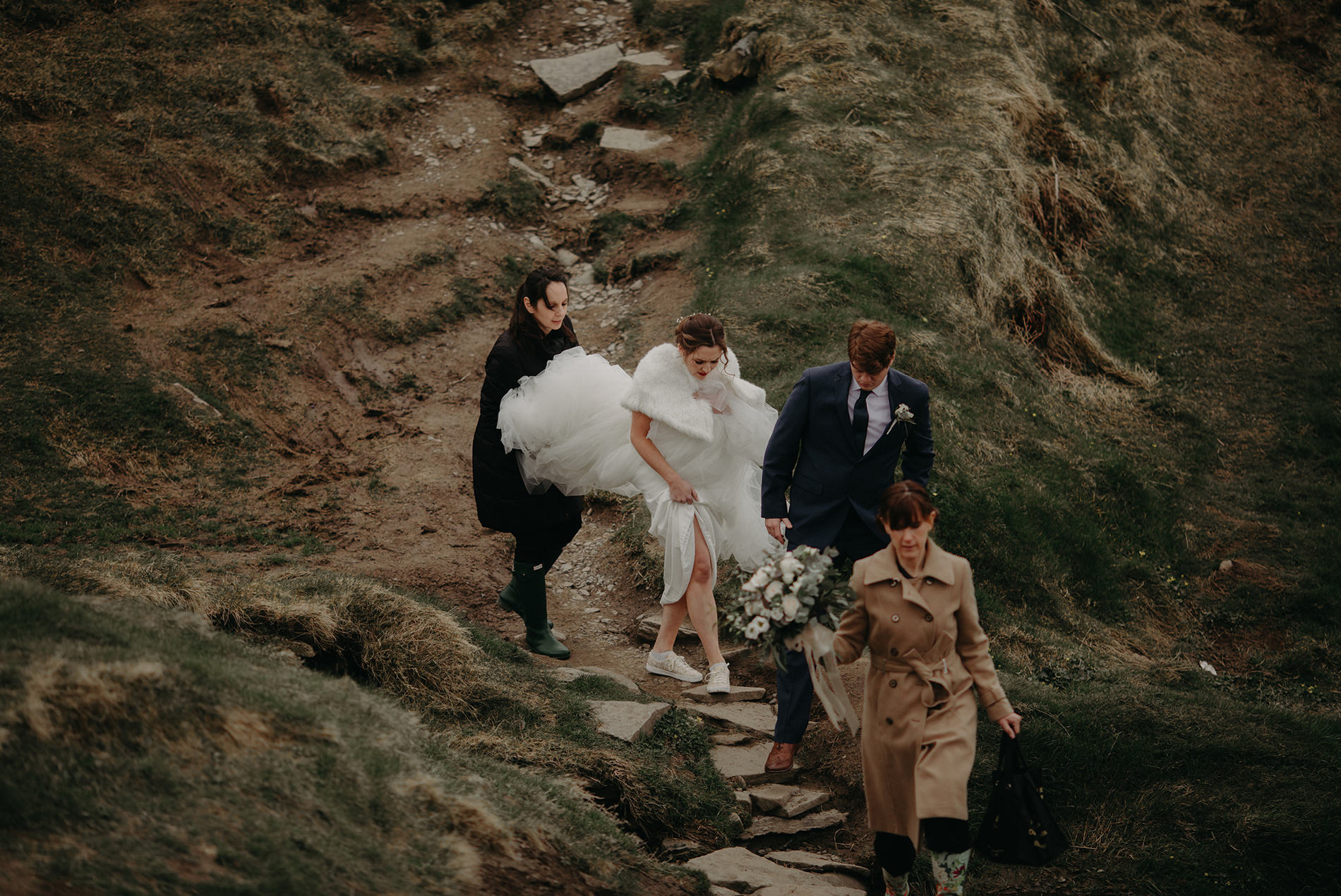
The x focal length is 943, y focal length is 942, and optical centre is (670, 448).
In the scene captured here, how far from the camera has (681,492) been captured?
566cm

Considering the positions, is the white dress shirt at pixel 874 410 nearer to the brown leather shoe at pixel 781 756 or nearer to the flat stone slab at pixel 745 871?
the brown leather shoe at pixel 781 756

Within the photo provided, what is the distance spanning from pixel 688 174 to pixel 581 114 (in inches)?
97.8

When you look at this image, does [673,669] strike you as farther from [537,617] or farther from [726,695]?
[537,617]

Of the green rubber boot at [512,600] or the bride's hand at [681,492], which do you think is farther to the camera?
A: the green rubber boot at [512,600]

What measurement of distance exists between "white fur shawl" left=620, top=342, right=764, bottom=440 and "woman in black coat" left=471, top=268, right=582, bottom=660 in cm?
68

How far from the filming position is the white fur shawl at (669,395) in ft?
18.5

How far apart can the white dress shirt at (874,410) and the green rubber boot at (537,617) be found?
7.94ft

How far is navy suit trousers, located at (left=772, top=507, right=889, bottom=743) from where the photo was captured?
196 inches

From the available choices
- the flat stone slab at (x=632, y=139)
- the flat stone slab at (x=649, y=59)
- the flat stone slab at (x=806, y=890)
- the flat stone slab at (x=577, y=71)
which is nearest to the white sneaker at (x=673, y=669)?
the flat stone slab at (x=806, y=890)

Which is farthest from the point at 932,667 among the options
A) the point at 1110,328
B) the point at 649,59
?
the point at 649,59

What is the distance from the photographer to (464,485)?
29.0 feet

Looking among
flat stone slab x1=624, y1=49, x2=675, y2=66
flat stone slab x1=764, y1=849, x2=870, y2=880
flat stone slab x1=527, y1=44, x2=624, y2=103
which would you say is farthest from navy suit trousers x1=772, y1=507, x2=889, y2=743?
flat stone slab x1=624, y1=49, x2=675, y2=66

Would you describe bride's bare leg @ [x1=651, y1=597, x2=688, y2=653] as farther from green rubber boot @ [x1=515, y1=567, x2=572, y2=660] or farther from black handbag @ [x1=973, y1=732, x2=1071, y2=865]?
black handbag @ [x1=973, y1=732, x2=1071, y2=865]

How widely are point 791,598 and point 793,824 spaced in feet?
5.21
